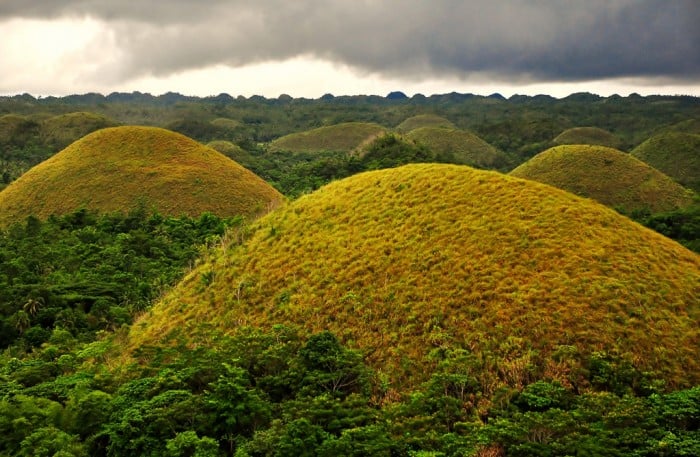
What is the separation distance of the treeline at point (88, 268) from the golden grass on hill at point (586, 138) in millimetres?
114604

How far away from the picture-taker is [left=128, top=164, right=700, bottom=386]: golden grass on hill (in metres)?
15.0

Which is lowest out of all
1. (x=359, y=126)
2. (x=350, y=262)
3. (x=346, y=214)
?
(x=350, y=262)

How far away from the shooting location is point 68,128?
113625 millimetres

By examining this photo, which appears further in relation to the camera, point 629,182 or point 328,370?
point 629,182

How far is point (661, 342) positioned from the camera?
14.6 meters

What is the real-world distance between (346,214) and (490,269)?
26.2 ft

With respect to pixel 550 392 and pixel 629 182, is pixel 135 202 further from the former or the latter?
pixel 629 182

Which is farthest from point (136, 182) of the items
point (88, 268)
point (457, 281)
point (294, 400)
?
point (294, 400)

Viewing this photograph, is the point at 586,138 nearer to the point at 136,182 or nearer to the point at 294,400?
the point at 136,182

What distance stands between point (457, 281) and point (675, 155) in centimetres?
9710

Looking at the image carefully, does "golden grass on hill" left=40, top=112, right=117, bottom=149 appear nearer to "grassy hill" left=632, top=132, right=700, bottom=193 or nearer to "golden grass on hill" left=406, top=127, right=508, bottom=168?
"golden grass on hill" left=406, top=127, right=508, bottom=168

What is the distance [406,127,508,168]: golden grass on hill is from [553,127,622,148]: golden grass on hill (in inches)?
803

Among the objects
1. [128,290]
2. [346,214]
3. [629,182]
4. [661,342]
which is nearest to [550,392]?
[661,342]

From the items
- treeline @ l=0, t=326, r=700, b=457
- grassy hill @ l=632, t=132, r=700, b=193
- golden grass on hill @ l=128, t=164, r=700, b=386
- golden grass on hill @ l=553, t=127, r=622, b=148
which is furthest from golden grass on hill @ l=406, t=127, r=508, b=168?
treeline @ l=0, t=326, r=700, b=457
